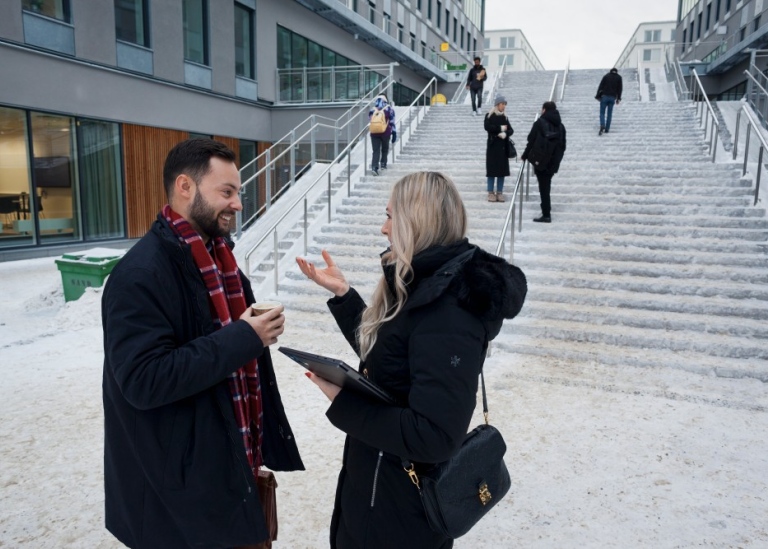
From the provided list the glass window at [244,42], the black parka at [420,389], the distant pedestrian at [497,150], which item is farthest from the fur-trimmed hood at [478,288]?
the glass window at [244,42]

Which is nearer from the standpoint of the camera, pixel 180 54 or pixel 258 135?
pixel 180 54

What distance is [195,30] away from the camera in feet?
52.2

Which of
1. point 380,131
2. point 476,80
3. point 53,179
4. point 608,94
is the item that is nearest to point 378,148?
point 380,131

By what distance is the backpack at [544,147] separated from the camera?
8695 millimetres

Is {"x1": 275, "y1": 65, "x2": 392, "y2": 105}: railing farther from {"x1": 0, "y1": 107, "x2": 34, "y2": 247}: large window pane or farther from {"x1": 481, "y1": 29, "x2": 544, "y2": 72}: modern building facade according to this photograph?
{"x1": 481, "y1": 29, "x2": 544, "y2": 72}: modern building facade

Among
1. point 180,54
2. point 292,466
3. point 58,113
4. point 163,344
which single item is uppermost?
point 180,54

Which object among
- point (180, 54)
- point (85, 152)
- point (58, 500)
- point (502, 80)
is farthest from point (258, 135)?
point (58, 500)

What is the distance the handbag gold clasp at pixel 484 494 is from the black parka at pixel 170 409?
2.24ft

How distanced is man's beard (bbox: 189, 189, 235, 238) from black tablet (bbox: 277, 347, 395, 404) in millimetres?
498

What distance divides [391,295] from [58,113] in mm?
12806

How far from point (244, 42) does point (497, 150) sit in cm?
1182

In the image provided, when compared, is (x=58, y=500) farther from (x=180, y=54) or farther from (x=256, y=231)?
(x=180, y=54)

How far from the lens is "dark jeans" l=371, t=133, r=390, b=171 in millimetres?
10984

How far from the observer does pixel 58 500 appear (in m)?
3.29
